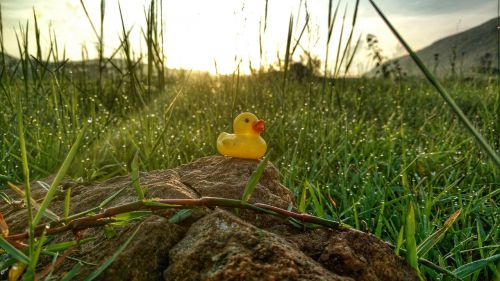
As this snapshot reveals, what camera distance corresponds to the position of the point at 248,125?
209cm

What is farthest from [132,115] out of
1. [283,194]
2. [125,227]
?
[125,227]

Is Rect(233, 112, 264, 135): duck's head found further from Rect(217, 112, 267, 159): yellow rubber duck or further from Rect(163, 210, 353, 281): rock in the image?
Rect(163, 210, 353, 281): rock

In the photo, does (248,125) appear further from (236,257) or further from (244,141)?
(236,257)

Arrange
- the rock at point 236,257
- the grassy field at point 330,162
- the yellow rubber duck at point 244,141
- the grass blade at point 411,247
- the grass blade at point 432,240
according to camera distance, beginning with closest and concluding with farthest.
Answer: the rock at point 236,257
the grass blade at point 411,247
the grass blade at point 432,240
the yellow rubber duck at point 244,141
the grassy field at point 330,162

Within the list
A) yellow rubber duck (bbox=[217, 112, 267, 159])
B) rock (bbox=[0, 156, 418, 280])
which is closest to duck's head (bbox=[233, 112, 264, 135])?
yellow rubber duck (bbox=[217, 112, 267, 159])

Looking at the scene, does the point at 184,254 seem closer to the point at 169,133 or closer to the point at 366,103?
the point at 169,133

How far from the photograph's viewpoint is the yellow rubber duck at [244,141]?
199 cm

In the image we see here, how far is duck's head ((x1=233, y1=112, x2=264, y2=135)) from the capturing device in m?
2.06

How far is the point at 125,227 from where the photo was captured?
136 cm

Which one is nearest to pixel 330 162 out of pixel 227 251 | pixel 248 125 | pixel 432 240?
pixel 248 125

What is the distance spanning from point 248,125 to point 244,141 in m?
0.11

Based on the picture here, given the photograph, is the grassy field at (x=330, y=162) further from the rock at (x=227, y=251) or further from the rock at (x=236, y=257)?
the rock at (x=236, y=257)

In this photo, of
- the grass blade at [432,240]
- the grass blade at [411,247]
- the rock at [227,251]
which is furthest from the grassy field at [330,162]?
the rock at [227,251]

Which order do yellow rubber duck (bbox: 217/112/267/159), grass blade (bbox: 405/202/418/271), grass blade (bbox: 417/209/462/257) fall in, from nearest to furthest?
grass blade (bbox: 405/202/418/271), grass blade (bbox: 417/209/462/257), yellow rubber duck (bbox: 217/112/267/159)
